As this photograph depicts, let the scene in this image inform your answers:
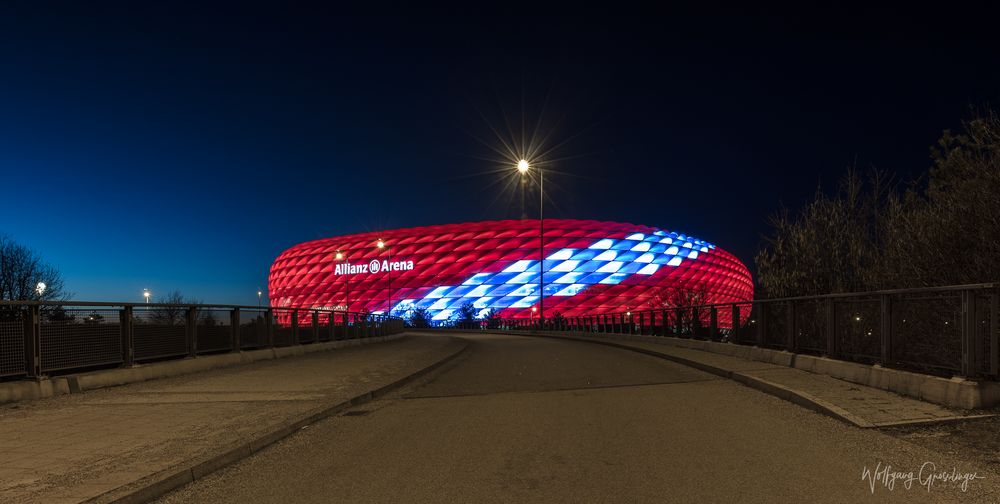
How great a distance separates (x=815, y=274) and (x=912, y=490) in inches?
616

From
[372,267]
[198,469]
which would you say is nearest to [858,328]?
[198,469]

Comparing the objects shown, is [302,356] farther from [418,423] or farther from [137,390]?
[418,423]

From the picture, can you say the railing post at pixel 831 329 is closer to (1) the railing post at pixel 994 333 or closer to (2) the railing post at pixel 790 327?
(2) the railing post at pixel 790 327

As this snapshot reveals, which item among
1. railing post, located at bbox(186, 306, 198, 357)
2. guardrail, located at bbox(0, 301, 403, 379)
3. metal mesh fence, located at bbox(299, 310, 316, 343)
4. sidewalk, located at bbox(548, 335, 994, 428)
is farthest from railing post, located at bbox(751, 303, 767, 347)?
metal mesh fence, located at bbox(299, 310, 316, 343)

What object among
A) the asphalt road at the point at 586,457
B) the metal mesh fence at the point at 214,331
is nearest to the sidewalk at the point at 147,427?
the asphalt road at the point at 586,457

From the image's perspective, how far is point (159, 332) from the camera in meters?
13.0

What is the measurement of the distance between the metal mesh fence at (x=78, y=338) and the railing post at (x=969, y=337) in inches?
490

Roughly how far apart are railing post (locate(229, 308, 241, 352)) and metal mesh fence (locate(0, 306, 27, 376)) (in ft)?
19.7

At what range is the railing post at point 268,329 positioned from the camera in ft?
58.9

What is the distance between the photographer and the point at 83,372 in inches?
429

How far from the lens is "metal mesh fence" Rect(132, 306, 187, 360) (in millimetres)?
12219

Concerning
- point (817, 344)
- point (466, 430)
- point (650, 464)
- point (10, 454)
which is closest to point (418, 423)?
point (466, 430)

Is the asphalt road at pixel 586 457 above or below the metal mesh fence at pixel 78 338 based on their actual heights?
below

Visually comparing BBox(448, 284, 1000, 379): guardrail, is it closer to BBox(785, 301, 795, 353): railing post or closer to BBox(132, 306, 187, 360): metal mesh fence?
BBox(785, 301, 795, 353): railing post
